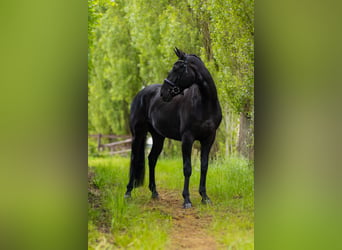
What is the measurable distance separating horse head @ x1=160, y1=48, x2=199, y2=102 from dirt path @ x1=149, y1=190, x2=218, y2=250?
0.86 metres

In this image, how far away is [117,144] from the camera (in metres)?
3.25

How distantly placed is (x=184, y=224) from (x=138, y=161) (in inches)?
25.2

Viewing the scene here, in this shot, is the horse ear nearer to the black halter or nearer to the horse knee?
the black halter

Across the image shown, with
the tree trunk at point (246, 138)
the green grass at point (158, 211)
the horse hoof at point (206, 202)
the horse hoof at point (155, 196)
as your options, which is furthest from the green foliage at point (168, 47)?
the horse hoof at point (155, 196)

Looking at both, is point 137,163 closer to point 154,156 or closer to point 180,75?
point 154,156

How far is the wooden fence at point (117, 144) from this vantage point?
3152mm

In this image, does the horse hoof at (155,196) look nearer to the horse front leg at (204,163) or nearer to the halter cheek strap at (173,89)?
the horse front leg at (204,163)

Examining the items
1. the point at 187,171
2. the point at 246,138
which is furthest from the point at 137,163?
the point at 246,138

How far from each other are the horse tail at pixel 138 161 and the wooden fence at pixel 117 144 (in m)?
0.06

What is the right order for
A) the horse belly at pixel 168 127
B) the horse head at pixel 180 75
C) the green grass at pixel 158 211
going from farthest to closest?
the horse belly at pixel 168 127 < the horse head at pixel 180 75 < the green grass at pixel 158 211
